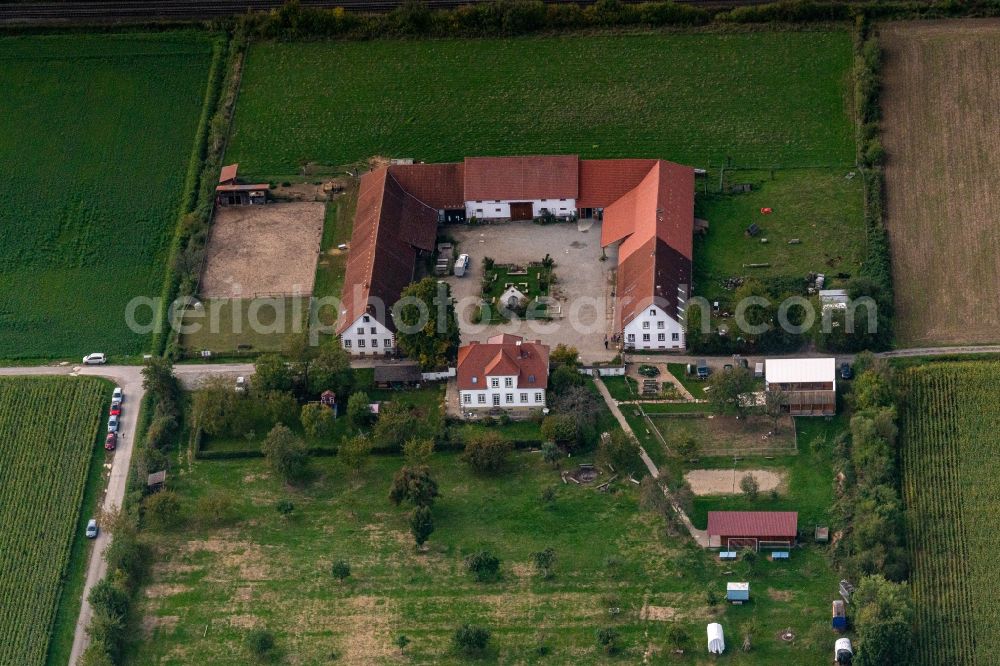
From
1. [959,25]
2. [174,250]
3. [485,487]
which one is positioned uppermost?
[959,25]

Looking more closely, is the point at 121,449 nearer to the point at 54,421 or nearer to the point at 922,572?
the point at 54,421

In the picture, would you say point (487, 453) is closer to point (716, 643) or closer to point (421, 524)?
point (421, 524)

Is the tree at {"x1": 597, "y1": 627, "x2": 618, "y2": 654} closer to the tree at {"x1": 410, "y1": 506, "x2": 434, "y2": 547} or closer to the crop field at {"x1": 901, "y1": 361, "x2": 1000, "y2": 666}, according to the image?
the tree at {"x1": 410, "y1": 506, "x2": 434, "y2": 547}

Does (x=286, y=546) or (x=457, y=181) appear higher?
(x=457, y=181)

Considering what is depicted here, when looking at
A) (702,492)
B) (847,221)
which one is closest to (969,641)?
(702,492)

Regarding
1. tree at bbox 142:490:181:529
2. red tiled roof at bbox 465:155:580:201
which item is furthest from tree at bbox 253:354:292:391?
red tiled roof at bbox 465:155:580:201

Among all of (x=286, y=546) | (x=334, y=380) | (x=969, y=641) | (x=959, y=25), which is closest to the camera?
(x=969, y=641)

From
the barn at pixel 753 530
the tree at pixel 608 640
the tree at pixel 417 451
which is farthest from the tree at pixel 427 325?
the tree at pixel 608 640
